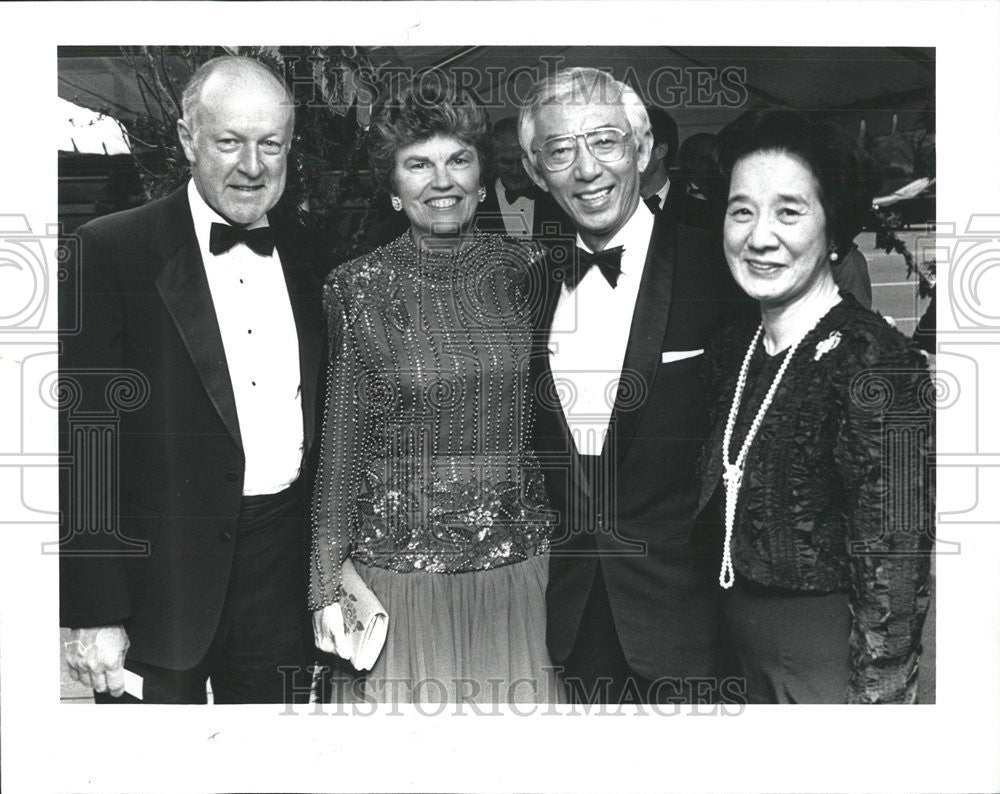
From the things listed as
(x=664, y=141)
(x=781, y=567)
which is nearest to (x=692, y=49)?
(x=664, y=141)

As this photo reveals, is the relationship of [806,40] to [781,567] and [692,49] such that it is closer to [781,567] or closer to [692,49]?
[692,49]

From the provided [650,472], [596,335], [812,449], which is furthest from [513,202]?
[812,449]

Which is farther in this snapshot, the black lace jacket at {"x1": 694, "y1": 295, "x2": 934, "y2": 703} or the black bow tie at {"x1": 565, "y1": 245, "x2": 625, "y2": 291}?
the black bow tie at {"x1": 565, "y1": 245, "x2": 625, "y2": 291}

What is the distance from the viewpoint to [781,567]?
346cm

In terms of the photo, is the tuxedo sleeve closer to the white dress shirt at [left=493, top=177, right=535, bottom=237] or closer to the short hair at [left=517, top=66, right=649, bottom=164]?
the white dress shirt at [left=493, top=177, right=535, bottom=237]

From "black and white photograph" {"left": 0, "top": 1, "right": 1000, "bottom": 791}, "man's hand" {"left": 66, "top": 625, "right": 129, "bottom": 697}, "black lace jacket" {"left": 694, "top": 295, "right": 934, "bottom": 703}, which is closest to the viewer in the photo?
"black lace jacket" {"left": 694, "top": 295, "right": 934, "bottom": 703}

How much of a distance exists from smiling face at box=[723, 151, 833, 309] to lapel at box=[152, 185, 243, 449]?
160 centimetres

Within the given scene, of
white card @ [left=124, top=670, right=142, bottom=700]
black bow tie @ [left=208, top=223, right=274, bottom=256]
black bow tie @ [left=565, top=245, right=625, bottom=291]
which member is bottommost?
white card @ [left=124, top=670, right=142, bottom=700]

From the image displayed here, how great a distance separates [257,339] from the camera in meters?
3.54

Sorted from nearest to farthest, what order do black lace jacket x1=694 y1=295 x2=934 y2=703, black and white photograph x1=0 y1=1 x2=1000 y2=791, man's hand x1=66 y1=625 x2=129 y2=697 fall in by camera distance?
1. black lace jacket x1=694 y1=295 x2=934 y2=703
2. black and white photograph x1=0 y1=1 x2=1000 y2=791
3. man's hand x1=66 y1=625 x2=129 y2=697

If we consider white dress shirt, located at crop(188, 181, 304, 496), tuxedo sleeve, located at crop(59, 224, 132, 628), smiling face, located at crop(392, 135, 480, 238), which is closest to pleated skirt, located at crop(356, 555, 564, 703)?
white dress shirt, located at crop(188, 181, 304, 496)

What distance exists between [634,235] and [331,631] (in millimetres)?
1531

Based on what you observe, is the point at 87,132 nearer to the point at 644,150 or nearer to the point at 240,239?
the point at 240,239

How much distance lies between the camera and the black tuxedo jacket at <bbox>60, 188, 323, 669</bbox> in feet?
11.6
